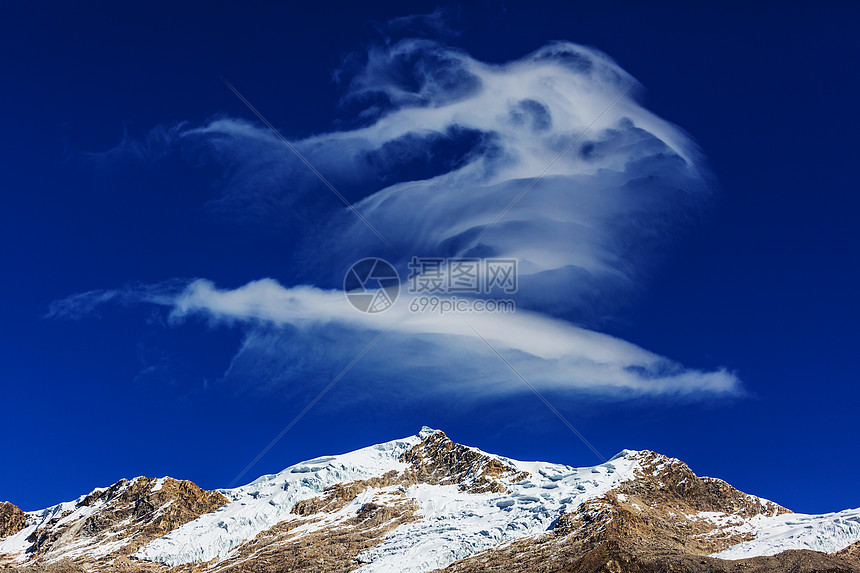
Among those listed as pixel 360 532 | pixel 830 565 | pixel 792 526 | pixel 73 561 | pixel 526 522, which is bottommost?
pixel 830 565

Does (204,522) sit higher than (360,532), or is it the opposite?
(204,522)

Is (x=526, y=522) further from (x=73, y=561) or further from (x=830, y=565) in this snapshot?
(x=73, y=561)

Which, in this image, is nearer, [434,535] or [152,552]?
[434,535]

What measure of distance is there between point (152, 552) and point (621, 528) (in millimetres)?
112069

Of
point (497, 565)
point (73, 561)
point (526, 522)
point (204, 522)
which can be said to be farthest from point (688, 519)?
point (73, 561)

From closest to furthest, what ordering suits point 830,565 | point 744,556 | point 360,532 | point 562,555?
point 830,565, point 744,556, point 562,555, point 360,532

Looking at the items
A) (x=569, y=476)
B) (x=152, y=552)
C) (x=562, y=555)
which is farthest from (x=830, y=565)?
(x=152, y=552)

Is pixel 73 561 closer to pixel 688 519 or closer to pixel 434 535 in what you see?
pixel 434 535

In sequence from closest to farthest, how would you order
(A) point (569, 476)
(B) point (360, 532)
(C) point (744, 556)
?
(C) point (744, 556) < (B) point (360, 532) < (A) point (569, 476)

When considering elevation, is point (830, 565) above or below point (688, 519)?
below

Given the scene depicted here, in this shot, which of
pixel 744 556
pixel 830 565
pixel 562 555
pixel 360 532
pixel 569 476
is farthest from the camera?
pixel 569 476

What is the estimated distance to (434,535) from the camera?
161375 mm

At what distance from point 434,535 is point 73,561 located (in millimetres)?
92007

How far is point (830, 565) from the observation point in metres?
108
